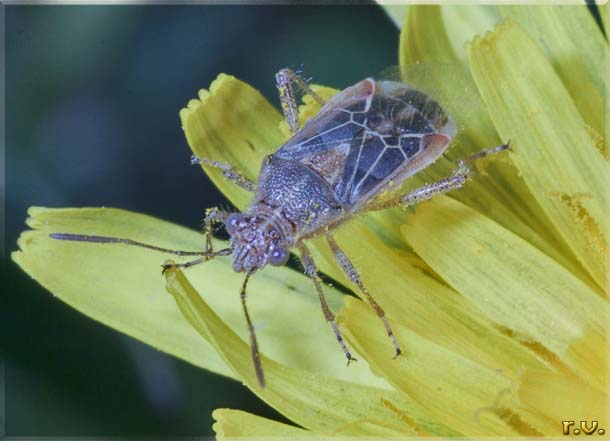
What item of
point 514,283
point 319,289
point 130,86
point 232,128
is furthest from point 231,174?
point 514,283

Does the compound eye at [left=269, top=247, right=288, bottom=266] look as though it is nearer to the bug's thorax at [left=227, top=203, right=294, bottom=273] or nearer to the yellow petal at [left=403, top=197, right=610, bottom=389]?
the bug's thorax at [left=227, top=203, right=294, bottom=273]

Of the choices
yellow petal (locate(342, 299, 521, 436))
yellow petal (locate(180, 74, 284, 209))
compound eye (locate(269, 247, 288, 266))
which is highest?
yellow petal (locate(180, 74, 284, 209))

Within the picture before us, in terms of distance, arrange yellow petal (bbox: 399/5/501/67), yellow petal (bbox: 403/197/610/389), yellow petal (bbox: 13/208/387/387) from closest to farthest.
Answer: yellow petal (bbox: 403/197/610/389) < yellow petal (bbox: 13/208/387/387) < yellow petal (bbox: 399/5/501/67)

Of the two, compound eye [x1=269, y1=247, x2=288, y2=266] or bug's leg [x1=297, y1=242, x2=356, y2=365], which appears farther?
compound eye [x1=269, y1=247, x2=288, y2=266]

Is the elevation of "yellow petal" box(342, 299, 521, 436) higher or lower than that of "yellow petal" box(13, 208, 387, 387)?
lower

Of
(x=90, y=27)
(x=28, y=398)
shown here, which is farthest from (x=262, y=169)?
(x=28, y=398)

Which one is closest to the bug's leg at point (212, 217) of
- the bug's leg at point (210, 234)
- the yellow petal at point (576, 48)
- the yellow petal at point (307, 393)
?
the bug's leg at point (210, 234)

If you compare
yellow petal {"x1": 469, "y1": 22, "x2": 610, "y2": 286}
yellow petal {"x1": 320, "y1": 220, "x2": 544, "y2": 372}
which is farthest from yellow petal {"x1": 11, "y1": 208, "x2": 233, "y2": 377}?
yellow petal {"x1": 469, "y1": 22, "x2": 610, "y2": 286}

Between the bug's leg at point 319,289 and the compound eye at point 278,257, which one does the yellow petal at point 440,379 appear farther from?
the compound eye at point 278,257

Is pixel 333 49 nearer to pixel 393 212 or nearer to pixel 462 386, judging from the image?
pixel 393 212
